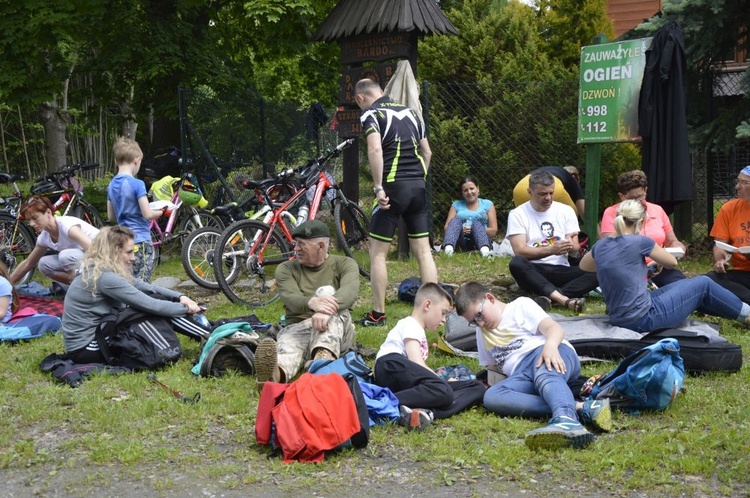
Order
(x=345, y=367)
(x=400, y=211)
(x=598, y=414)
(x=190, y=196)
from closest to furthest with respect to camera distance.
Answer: (x=598, y=414) → (x=345, y=367) → (x=400, y=211) → (x=190, y=196)

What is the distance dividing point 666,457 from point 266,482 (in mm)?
1967

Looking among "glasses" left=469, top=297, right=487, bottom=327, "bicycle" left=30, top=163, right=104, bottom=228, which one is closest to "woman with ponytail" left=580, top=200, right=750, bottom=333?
"glasses" left=469, top=297, right=487, bottom=327

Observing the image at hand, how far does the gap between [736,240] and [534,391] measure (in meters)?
3.49

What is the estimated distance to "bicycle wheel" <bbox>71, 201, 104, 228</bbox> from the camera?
12.1 m

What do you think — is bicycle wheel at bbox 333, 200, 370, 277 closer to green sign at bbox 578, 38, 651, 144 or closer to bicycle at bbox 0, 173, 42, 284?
green sign at bbox 578, 38, 651, 144

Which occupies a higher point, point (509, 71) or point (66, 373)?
point (509, 71)

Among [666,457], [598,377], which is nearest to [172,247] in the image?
[598,377]

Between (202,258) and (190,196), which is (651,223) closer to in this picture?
(202,258)

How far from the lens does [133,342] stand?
6633mm

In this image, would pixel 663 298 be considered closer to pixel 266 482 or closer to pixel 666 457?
pixel 666 457

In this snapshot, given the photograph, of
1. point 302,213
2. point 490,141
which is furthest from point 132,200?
point 490,141

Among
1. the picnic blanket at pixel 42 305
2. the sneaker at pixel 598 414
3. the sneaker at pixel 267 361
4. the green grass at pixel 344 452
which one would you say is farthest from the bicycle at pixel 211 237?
the sneaker at pixel 598 414

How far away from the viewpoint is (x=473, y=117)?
13.2 meters

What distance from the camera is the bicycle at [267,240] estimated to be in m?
9.13
